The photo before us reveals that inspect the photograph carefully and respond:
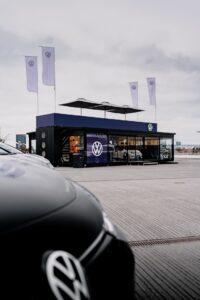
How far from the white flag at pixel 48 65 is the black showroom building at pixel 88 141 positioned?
2824 mm

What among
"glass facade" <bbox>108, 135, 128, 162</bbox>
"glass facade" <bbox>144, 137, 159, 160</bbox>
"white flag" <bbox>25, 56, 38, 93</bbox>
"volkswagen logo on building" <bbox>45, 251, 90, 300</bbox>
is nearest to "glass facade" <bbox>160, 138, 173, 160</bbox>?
"glass facade" <bbox>144, 137, 159, 160</bbox>

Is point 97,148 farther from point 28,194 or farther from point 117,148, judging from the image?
point 28,194

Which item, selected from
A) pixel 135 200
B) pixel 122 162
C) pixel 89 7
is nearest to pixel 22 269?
pixel 135 200

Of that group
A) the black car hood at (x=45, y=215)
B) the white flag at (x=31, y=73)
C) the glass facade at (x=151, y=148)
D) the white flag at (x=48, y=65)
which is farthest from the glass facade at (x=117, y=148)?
the black car hood at (x=45, y=215)

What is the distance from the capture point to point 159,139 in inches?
1126

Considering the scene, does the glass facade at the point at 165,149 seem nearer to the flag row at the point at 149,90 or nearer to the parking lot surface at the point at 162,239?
the flag row at the point at 149,90

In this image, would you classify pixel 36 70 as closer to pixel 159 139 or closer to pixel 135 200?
pixel 159 139

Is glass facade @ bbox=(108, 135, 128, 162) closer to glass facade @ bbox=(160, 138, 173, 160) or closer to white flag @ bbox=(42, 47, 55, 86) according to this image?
glass facade @ bbox=(160, 138, 173, 160)

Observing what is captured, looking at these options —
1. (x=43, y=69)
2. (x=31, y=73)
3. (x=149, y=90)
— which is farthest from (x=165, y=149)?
(x=31, y=73)

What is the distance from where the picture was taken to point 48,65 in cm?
2484

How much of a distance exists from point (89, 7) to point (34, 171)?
8.02 m

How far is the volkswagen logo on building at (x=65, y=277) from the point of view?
3.41ft

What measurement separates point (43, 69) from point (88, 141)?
7074 millimetres

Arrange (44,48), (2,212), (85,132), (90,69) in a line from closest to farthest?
(2,212) < (85,132) < (44,48) < (90,69)
